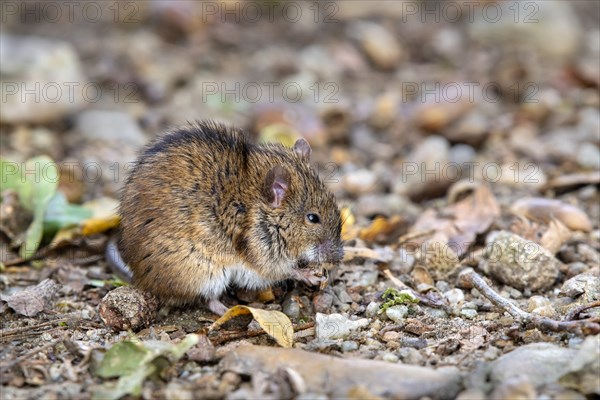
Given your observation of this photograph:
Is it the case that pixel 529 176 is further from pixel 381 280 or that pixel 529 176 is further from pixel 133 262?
pixel 133 262

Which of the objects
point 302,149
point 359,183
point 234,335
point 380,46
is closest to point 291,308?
point 234,335

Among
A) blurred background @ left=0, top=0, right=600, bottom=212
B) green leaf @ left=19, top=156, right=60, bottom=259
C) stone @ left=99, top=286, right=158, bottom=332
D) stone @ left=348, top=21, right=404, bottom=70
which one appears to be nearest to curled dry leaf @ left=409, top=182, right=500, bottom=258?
blurred background @ left=0, top=0, right=600, bottom=212

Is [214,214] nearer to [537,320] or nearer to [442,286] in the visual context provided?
[442,286]

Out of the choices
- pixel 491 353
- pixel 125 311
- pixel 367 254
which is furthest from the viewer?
pixel 367 254

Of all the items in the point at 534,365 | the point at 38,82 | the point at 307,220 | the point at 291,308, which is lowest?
the point at 291,308

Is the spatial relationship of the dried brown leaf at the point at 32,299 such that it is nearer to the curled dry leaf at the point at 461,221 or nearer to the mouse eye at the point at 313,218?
the mouse eye at the point at 313,218

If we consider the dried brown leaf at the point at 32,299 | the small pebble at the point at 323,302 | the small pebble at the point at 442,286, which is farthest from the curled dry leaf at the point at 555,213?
the dried brown leaf at the point at 32,299

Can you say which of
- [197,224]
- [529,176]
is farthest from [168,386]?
[529,176]

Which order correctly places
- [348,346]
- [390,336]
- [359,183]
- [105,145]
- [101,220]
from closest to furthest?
[348,346] → [390,336] → [101,220] → [359,183] → [105,145]

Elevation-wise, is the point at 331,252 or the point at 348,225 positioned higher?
the point at 331,252
